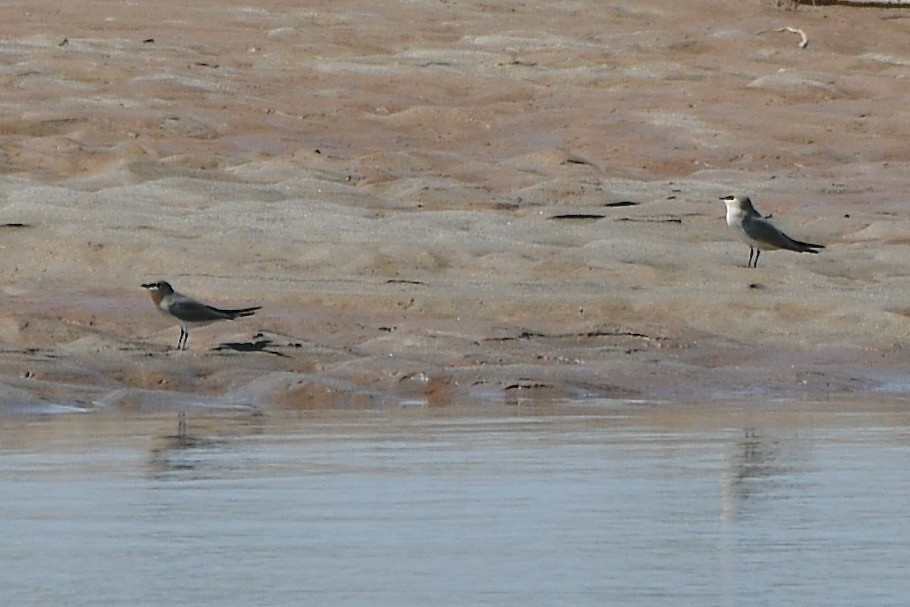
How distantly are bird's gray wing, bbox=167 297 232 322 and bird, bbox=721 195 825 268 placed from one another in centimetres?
397

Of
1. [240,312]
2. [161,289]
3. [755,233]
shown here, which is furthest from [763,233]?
[161,289]

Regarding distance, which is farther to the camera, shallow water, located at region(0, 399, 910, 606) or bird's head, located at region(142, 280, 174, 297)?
bird's head, located at region(142, 280, 174, 297)

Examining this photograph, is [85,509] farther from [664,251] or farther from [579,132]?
[579,132]

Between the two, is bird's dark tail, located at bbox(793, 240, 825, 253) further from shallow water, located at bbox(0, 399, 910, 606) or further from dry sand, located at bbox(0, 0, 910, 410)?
shallow water, located at bbox(0, 399, 910, 606)

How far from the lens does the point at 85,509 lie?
705 cm

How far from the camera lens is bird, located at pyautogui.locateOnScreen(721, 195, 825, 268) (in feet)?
47.7

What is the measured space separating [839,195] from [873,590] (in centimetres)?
1328

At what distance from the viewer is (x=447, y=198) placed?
56.9 feet

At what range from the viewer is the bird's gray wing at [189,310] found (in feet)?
39.0

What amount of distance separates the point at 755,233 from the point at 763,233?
0.05 meters

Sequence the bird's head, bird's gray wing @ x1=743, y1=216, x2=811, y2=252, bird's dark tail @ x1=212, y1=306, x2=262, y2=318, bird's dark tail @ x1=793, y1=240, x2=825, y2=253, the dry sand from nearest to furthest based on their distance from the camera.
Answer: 1. the dry sand
2. the bird's head
3. bird's dark tail @ x1=212, y1=306, x2=262, y2=318
4. bird's gray wing @ x1=743, y1=216, x2=811, y2=252
5. bird's dark tail @ x1=793, y1=240, x2=825, y2=253

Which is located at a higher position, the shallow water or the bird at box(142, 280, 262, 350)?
the shallow water

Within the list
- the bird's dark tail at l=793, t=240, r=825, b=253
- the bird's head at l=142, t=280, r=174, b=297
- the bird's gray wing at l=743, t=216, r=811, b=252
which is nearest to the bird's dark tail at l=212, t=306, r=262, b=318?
the bird's head at l=142, t=280, r=174, b=297

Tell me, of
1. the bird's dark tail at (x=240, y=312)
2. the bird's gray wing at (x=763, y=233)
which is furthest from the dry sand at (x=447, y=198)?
the bird's gray wing at (x=763, y=233)
